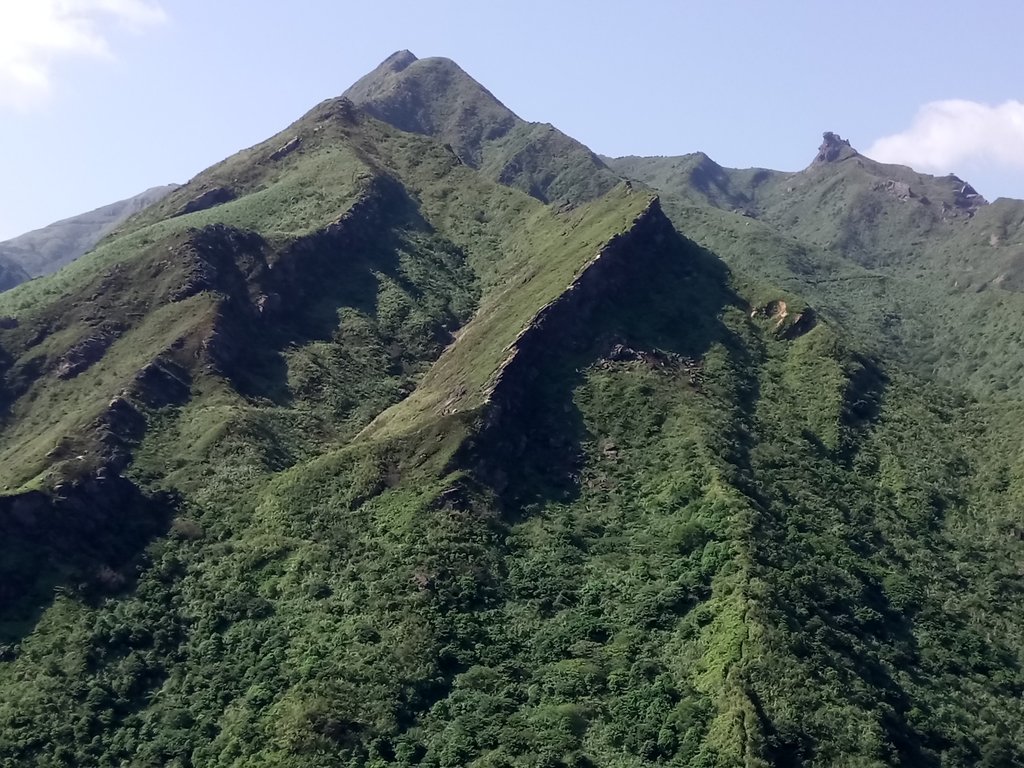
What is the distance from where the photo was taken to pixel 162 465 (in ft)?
322

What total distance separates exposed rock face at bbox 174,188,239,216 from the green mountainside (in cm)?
2261

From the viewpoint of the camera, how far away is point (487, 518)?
294 ft

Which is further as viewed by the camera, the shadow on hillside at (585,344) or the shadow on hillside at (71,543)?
the shadow on hillside at (585,344)

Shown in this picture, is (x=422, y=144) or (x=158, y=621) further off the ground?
(x=422, y=144)

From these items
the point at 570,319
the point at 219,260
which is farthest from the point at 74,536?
the point at 570,319

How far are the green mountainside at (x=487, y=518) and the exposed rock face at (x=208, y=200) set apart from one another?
2261 centimetres

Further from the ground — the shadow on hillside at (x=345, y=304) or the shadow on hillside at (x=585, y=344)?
the shadow on hillside at (x=345, y=304)

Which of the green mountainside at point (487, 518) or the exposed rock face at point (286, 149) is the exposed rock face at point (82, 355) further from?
the exposed rock face at point (286, 149)

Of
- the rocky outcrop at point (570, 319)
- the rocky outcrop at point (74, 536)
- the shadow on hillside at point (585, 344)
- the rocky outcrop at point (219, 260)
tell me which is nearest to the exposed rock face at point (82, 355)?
the rocky outcrop at point (219, 260)

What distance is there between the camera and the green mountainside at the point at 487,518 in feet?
233

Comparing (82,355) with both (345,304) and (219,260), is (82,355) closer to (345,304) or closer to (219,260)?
(219,260)

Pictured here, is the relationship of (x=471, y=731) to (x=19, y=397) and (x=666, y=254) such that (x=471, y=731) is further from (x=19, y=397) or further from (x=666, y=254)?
(x=666, y=254)

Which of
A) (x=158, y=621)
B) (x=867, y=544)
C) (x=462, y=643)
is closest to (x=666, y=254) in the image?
(x=867, y=544)

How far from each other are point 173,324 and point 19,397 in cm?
1858
